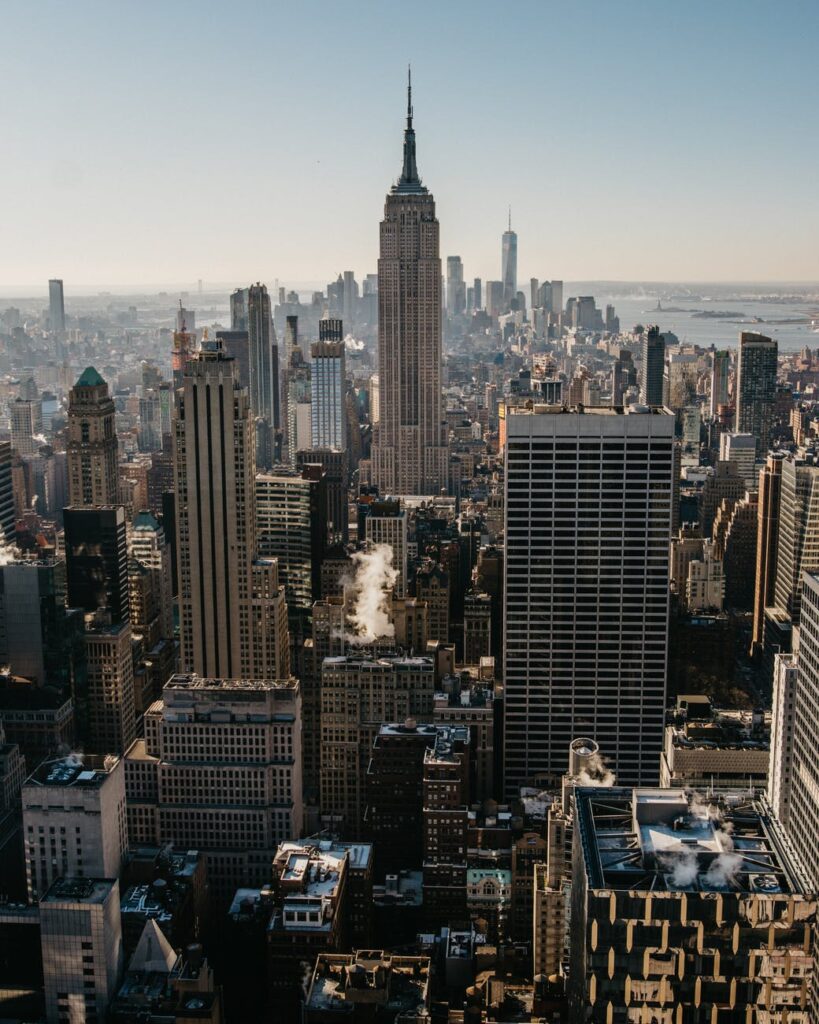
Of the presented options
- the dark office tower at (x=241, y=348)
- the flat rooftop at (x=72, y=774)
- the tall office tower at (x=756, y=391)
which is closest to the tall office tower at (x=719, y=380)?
the tall office tower at (x=756, y=391)

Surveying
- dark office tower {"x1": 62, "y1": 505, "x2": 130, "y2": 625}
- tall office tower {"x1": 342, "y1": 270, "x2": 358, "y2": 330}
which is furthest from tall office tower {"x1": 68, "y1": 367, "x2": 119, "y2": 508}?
tall office tower {"x1": 342, "y1": 270, "x2": 358, "y2": 330}

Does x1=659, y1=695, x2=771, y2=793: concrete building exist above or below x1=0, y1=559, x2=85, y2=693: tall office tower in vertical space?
below

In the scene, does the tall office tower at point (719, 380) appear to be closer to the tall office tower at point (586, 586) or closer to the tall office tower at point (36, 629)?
the tall office tower at point (586, 586)

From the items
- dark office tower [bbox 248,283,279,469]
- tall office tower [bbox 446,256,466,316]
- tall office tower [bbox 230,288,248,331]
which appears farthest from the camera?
tall office tower [bbox 446,256,466,316]

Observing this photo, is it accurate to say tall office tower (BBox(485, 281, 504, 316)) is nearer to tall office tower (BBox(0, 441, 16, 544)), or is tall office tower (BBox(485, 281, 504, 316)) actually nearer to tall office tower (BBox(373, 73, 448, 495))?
tall office tower (BBox(373, 73, 448, 495))

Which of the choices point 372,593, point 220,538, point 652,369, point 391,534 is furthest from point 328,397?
point 220,538

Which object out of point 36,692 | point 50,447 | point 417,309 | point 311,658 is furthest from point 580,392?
point 36,692

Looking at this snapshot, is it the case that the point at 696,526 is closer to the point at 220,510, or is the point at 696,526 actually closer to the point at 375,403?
the point at 220,510
